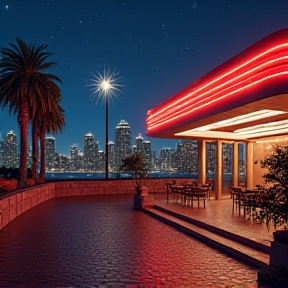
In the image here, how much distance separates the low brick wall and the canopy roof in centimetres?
656

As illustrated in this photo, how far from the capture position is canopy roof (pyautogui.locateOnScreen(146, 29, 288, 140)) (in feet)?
23.5

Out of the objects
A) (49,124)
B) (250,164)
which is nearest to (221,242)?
(250,164)

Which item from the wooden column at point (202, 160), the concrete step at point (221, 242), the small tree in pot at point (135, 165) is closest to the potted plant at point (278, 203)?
the concrete step at point (221, 242)

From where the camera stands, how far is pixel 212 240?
818 centimetres

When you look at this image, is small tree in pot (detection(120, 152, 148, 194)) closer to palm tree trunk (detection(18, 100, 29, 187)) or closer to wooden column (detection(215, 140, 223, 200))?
wooden column (detection(215, 140, 223, 200))

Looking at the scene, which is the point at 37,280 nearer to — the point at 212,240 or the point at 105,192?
the point at 212,240

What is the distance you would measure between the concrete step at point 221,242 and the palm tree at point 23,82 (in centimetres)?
1141

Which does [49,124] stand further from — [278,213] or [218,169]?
[278,213]

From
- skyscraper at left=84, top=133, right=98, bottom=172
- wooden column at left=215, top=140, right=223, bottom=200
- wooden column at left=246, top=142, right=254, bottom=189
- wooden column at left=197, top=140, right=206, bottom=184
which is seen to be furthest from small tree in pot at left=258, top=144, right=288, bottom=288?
skyscraper at left=84, top=133, right=98, bottom=172

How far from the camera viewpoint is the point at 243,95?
8.22 metres

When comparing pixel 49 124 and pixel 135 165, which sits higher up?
pixel 49 124

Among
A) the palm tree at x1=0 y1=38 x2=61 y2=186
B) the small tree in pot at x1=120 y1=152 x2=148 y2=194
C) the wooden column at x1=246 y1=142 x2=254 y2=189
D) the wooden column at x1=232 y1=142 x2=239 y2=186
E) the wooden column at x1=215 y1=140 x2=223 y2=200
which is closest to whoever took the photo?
the wooden column at x1=215 y1=140 x2=223 y2=200

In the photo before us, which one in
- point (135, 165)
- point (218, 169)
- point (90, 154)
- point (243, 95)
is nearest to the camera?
point (243, 95)

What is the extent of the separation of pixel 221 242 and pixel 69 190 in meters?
14.5
